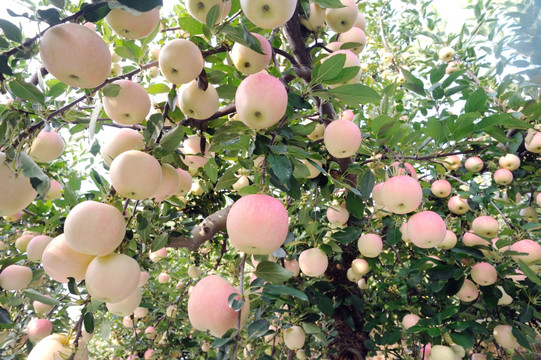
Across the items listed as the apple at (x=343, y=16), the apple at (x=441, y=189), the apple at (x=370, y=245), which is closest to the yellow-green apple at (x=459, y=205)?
the apple at (x=441, y=189)

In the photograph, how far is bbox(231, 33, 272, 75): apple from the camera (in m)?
1.04

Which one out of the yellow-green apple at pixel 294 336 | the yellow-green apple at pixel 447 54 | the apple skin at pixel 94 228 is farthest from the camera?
the yellow-green apple at pixel 447 54

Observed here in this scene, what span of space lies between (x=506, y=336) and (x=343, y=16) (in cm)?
209

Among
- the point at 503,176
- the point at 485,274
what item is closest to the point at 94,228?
the point at 485,274

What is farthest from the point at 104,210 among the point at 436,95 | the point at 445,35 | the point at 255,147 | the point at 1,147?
the point at 445,35

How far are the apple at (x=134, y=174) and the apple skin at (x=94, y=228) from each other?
8cm

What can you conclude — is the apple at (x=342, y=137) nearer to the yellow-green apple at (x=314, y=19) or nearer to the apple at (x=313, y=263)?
the yellow-green apple at (x=314, y=19)

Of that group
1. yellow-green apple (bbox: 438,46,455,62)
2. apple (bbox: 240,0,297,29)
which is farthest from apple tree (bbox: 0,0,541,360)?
yellow-green apple (bbox: 438,46,455,62)

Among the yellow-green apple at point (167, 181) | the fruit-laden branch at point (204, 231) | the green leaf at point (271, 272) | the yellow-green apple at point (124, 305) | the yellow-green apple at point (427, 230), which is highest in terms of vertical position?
the yellow-green apple at point (167, 181)

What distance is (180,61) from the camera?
100 cm

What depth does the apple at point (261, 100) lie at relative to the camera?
941 millimetres

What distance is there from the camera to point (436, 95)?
5.99 ft

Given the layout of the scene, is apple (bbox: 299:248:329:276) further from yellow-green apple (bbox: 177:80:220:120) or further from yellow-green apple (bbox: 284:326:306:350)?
yellow-green apple (bbox: 177:80:220:120)

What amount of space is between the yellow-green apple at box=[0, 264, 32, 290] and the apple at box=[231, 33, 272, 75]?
1.48 metres
